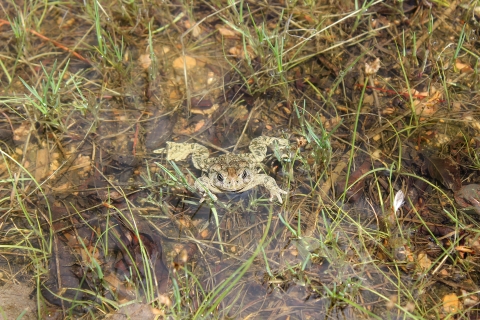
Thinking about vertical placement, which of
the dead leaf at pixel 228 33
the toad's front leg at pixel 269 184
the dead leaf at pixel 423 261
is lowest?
the dead leaf at pixel 423 261

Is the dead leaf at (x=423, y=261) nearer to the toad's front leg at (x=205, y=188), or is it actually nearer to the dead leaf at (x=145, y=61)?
the toad's front leg at (x=205, y=188)

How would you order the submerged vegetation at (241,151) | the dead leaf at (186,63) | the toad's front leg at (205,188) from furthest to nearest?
the dead leaf at (186,63) < the toad's front leg at (205,188) < the submerged vegetation at (241,151)

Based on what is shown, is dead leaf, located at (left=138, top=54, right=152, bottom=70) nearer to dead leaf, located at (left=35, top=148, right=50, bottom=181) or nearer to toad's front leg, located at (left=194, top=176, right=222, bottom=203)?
dead leaf, located at (left=35, top=148, right=50, bottom=181)

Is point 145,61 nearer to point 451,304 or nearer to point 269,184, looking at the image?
point 269,184

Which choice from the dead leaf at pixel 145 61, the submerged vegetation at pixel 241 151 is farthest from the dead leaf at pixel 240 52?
the dead leaf at pixel 145 61

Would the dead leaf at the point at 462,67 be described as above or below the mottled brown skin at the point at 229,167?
above

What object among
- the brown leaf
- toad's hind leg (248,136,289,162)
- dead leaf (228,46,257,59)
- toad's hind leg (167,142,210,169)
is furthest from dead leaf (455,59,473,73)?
toad's hind leg (167,142,210,169)

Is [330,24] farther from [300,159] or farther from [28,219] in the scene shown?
[28,219]

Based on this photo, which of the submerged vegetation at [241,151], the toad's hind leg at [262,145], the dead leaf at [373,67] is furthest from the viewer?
the dead leaf at [373,67]
